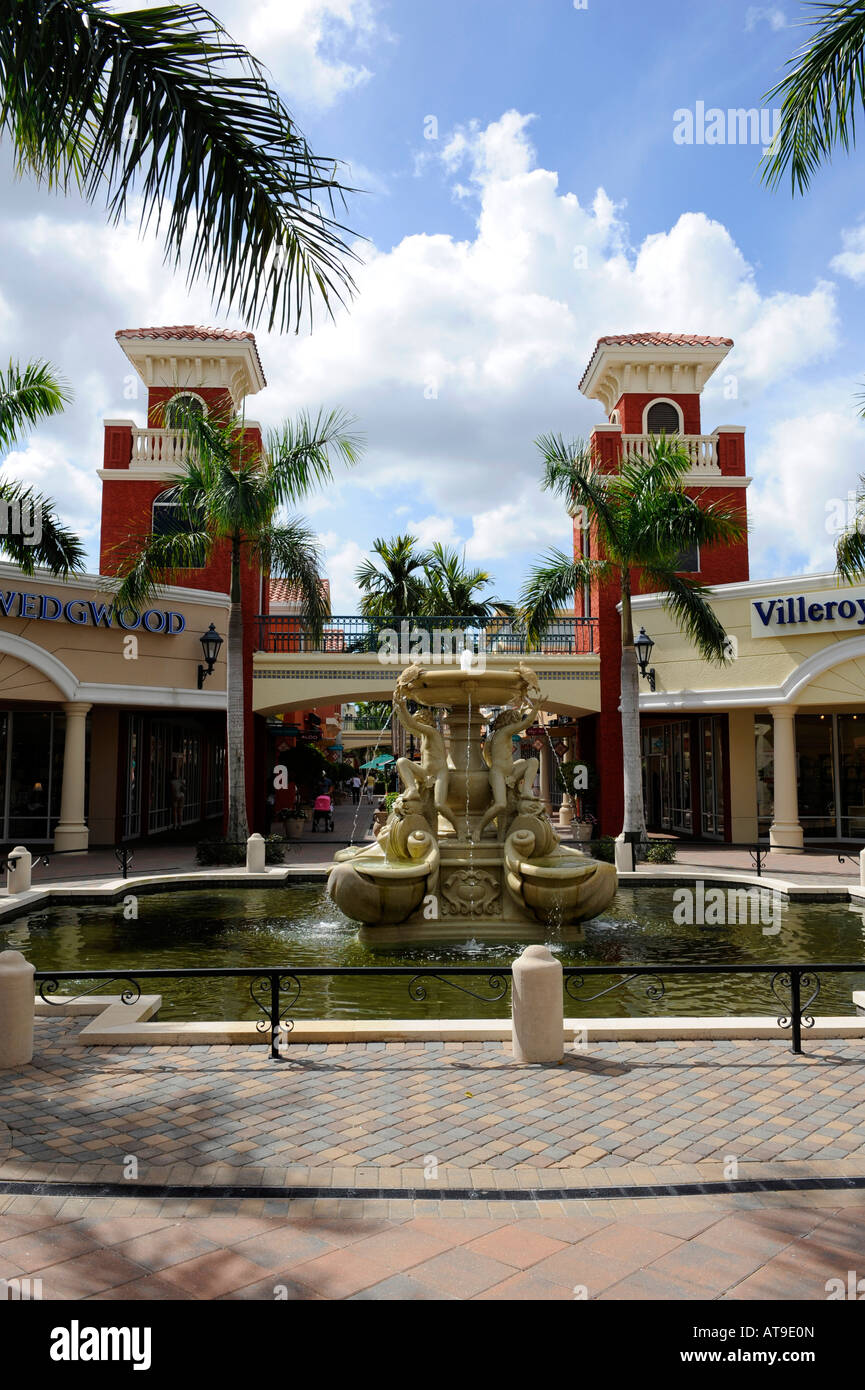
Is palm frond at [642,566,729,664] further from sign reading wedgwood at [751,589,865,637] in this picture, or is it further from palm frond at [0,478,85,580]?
palm frond at [0,478,85,580]

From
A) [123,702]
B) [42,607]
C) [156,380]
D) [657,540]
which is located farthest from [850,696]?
[156,380]

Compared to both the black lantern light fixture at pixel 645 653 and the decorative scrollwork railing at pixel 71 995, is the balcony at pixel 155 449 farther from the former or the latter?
the decorative scrollwork railing at pixel 71 995

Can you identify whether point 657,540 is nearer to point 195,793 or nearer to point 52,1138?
point 52,1138

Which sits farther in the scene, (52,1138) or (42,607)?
(42,607)

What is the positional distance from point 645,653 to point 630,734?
3367 millimetres

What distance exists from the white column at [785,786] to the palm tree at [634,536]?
350 centimetres

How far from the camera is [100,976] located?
660cm

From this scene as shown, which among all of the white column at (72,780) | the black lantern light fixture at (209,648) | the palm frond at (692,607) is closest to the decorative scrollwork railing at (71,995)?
the white column at (72,780)

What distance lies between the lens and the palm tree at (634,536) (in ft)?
59.0

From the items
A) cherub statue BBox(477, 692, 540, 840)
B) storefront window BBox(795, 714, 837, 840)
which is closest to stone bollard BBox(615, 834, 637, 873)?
cherub statue BBox(477, 692, 540, 840)

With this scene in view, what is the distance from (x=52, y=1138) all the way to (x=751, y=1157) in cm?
357

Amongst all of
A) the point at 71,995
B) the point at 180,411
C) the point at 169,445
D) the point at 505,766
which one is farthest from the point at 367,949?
the point at 169,445

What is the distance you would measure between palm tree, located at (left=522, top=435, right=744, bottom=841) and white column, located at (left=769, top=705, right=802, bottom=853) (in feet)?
11.5

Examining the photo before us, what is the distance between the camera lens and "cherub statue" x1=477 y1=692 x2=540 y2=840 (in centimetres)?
1160
